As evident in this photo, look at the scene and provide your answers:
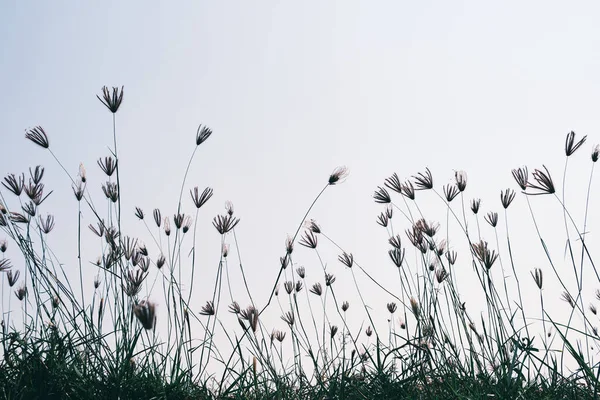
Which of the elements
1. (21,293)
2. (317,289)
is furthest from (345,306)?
(21,293)

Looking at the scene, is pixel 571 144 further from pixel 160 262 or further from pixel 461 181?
pixel 160 262

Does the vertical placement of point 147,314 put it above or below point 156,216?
below

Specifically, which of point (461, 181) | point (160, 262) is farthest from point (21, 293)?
point (461, 181)

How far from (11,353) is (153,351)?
2.36 ft

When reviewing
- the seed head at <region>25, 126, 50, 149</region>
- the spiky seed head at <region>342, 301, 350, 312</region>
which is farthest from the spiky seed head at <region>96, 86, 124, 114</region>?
the spiky seed head at <region>342, 301, 350, 312</region>

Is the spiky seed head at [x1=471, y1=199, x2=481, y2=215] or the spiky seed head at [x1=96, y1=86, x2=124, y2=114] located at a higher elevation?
the spiky seed head at [x1=96, y1=86, x2=124, y2=114]

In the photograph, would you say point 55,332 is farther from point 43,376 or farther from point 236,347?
point 236,347

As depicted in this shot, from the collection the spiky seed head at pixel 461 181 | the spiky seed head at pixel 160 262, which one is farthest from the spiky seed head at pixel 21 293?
the spiky seed head at pixel 461 181

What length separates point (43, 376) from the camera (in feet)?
9.25

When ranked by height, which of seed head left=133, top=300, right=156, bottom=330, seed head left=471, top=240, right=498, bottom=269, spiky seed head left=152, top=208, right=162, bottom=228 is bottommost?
seed head left=133, top=300, right=156, bottom=330

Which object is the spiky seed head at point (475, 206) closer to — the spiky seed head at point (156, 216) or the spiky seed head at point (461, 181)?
the spiky seed head at point (461, 181)

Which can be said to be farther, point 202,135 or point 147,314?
point 202,135

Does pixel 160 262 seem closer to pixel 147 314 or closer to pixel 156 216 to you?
pixel 156 216

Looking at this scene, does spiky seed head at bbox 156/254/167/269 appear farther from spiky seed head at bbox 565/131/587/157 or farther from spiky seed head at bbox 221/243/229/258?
spiky seed head at bbox 565/131/587/157
